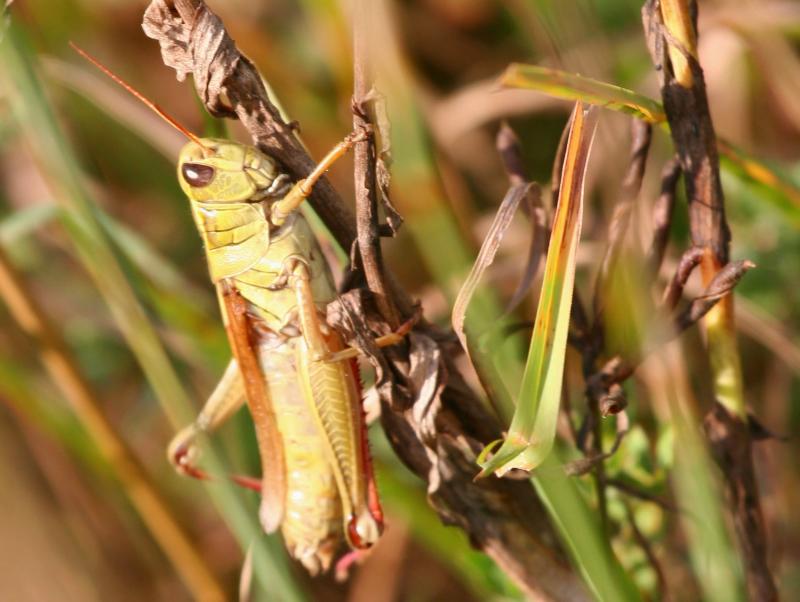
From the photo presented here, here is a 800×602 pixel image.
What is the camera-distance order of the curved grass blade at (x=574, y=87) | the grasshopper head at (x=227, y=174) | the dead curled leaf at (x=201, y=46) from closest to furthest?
the curved grass blade at (x=574, y=87)
the dead curled leaf at (x=201, y=46)
the grasshopper head at (x=227, y=174)

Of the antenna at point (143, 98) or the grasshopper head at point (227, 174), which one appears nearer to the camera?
the antenna at point (143, 98)

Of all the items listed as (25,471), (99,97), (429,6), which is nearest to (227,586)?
(25,471)

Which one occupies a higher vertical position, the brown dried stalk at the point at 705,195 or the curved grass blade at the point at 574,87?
the curved grass blade at the point at 574,87

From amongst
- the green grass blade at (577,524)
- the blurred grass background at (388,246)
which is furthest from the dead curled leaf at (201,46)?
the green grass blade at (577,524)

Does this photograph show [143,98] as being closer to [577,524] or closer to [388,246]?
[577,524]

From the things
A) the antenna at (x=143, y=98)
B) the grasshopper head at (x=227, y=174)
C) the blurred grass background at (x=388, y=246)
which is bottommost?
the blurred grass background at (x=388, y=246)

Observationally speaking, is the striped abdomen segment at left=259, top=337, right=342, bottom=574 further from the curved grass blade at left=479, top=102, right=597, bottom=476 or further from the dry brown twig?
the curved grass blade at left=479, top=102, right=597, bottom=476

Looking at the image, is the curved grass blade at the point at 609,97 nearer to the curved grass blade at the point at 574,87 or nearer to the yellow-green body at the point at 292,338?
the curved grass blade at the point at 574,87
